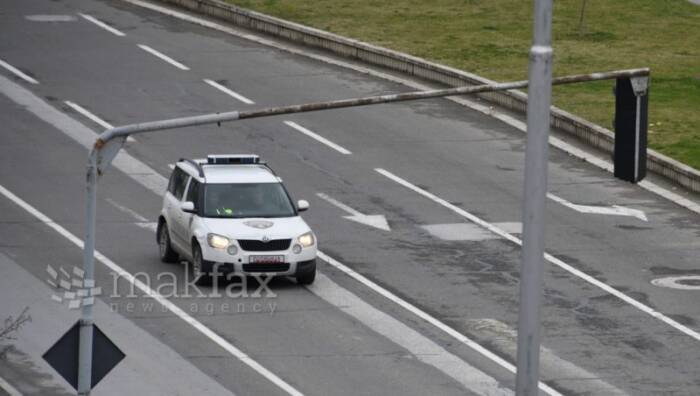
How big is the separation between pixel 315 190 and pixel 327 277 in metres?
5.60

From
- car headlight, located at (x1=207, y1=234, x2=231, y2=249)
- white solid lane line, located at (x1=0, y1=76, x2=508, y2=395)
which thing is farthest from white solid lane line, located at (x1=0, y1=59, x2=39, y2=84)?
car headlight, located at (x1=207, y1=234, x2=231, y2=249)

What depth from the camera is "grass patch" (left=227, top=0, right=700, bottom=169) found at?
129 feet

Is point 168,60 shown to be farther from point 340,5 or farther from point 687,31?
point 687,31

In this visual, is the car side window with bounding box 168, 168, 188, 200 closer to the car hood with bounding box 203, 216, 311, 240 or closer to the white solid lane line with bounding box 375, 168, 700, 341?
the car hood with bounding box 203, 216, 311, 240

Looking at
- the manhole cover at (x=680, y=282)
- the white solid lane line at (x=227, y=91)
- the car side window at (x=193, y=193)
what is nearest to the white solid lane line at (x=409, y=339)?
the car side window at (x=193, y=193)

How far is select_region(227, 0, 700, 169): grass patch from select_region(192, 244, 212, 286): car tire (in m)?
13.1

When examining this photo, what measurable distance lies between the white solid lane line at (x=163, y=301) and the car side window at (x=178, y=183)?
157cm

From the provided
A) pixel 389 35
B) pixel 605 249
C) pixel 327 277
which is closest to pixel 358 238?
pixel 327 277

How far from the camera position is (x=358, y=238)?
96.8 ft

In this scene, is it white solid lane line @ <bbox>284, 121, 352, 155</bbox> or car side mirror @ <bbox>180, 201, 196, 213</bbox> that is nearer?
car side mirror @ <bbox>180, 201, 196, 213</bbox>

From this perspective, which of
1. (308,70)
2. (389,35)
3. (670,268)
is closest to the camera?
(670,268)

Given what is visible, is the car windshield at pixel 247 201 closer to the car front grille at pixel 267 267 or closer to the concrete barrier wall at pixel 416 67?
the car front grille at pixel 267 267

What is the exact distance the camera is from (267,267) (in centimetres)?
2603

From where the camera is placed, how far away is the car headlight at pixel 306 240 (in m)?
26.0
